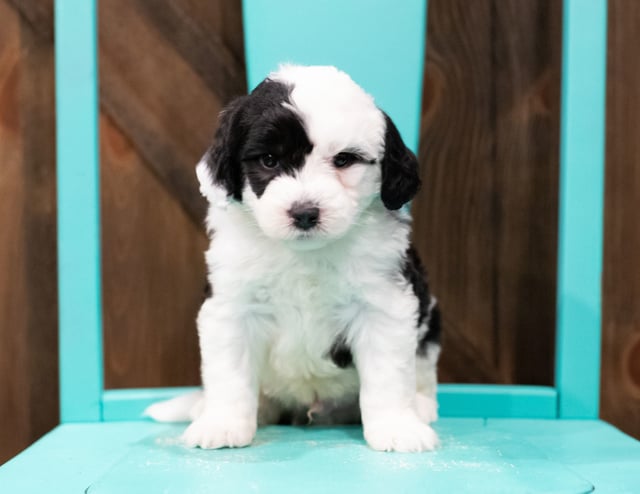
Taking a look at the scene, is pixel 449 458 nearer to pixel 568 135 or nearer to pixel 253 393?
pixel 253 393

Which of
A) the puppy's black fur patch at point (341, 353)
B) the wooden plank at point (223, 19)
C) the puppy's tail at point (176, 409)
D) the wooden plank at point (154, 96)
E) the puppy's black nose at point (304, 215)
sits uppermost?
the wooden plank at point (223, 19)

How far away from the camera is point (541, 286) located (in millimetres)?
2221

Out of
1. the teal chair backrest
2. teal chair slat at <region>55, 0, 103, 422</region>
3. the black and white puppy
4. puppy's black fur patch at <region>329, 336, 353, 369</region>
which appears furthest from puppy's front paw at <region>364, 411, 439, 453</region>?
teal chair slat at <region>55, 0, 103, 422</region>

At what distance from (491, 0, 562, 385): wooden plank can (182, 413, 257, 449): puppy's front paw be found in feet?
3.46

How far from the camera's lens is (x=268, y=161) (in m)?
1.42

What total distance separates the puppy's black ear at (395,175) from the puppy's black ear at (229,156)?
0.29 metres

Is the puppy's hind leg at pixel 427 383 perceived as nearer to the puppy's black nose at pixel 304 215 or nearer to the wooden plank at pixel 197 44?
the puppy's black nose at pixel 304 215

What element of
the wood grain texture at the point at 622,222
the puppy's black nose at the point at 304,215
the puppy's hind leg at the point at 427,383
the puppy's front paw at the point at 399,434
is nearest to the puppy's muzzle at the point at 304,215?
the puppy's black nose at the point at 304,215

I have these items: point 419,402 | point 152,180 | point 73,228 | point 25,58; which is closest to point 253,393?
point 419,402

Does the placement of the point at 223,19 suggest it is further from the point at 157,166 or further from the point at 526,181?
the point at 526,181

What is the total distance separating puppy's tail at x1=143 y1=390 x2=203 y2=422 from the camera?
1756 millimetres

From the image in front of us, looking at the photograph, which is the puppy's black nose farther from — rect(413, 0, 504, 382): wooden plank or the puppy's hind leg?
rect(413, 0, 504, 382): wooden plank

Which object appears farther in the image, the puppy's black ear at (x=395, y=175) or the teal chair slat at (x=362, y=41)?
the teal chair slat at (x=362, y=41)

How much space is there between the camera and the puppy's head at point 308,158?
136 cm
